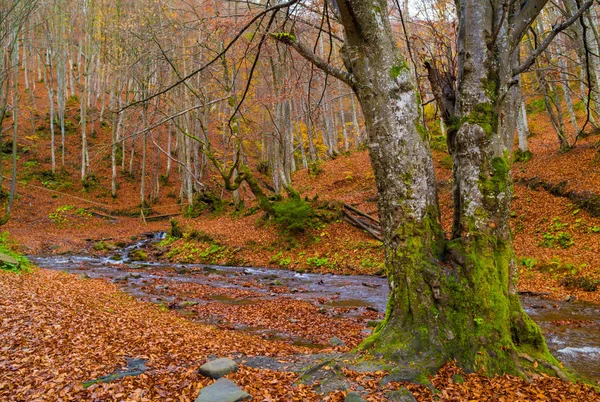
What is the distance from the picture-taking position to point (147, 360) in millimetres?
4355

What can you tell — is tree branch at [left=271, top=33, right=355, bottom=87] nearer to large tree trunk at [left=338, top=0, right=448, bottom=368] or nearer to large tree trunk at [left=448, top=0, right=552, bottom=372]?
large tree trunk at [left=338, top=0, right=448, bottom=368]

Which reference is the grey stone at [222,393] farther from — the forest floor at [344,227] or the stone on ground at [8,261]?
the stone on ground at [8,261]

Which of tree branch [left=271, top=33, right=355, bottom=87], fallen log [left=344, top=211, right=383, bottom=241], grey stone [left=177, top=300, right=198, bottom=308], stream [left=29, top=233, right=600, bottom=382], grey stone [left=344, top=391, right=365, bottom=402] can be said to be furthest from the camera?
fallen log [left=344, top=211, right=383, bottom=241]

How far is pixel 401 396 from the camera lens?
330 cm

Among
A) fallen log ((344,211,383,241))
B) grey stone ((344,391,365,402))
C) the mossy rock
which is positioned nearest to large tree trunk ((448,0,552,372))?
grey stone ((344,391,365,402))

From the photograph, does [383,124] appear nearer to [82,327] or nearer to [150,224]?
Answer: [82,327]

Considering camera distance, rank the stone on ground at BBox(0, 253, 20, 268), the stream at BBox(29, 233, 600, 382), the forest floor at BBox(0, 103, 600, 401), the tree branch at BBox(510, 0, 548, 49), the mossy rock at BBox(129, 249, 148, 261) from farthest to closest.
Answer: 1. the mossy rock at BBox(129, 249, 148, 261)
2. the stone on ground at BBox(0, 253, 20, 268)
3. the stream at BBox(29, 233, 600, 382)
4. the tree branch at BBox(510, 0, 548, 49)
5. the forest floor at BBox(0, 103, 600, 401)

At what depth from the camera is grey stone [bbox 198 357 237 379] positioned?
378 centimetres

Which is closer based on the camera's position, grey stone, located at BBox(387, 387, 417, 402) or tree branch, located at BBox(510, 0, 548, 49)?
grey stone, located at BBox(387, 387, 417, 402)

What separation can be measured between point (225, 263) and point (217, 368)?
11791 mm

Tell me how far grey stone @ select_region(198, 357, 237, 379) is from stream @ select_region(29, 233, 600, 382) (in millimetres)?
2377

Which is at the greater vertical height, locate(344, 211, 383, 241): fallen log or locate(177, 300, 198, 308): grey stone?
locate(344, 211, 383, 241): fallen log

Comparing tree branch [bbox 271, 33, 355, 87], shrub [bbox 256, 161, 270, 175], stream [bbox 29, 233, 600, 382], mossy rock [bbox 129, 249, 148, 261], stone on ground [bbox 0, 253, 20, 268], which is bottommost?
stream [bbox 29, 233, 600, 382]

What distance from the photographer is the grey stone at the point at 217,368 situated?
12.4 feet
